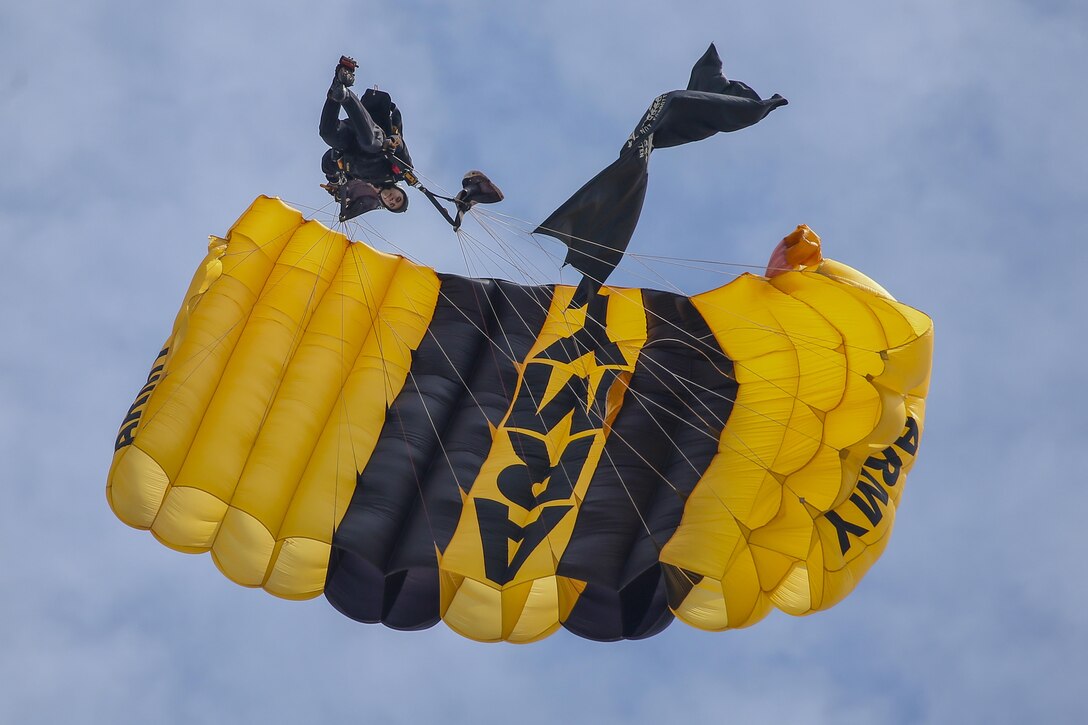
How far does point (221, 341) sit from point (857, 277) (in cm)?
497

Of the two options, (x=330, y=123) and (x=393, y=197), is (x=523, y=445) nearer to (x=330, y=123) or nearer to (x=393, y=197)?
(x=393, y=197)

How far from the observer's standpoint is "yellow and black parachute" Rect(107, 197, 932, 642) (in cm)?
1073

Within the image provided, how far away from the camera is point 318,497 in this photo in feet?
37.3

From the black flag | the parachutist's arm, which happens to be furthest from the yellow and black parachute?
the parachutist's arm

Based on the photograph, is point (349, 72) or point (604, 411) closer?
point (349, 72)

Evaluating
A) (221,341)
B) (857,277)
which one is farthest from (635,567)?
(221,341)

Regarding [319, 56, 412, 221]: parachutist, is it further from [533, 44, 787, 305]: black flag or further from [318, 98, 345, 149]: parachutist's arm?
[533, 44, 787, 305]: black flag

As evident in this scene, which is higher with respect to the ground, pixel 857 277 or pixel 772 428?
pixel 857 277

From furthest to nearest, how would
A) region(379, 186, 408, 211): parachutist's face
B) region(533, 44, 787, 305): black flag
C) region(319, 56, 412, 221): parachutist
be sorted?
region(379, 186, 408, 211): parachutist's face → region(533, 44, 787, 305): black flag → region(319, 56, 412, 221): parachutist

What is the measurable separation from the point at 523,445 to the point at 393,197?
224 cm

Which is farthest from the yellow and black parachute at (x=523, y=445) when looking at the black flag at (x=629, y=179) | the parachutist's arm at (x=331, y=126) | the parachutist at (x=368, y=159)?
the parachutist's arm at (x=331, y=126)

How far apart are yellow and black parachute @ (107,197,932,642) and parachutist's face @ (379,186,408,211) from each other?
1.62m

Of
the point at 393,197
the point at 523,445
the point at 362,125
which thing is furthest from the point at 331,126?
the point at 523,445

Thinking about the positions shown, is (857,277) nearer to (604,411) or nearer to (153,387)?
(604,411)
